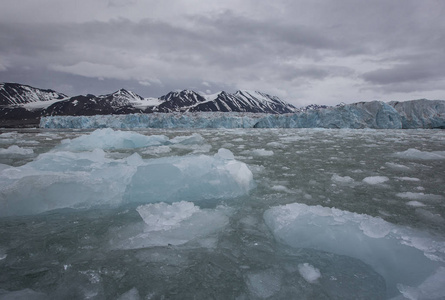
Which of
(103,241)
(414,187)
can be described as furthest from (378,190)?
(103,241)

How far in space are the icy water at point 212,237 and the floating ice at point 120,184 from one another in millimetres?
14

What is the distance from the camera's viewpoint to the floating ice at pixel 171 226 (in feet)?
7.14

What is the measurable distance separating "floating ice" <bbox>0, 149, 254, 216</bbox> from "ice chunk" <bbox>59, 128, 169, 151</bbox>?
6400mm

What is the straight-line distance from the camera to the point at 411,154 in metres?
6.74

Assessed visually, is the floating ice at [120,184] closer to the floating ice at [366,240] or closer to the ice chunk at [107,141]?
the floating ice at [366,240]

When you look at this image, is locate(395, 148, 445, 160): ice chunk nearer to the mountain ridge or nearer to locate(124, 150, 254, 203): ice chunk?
locate(124, 150, 254, 203): ice chunk

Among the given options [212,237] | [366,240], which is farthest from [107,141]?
[366,240]

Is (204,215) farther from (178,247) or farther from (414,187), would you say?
(414,187)

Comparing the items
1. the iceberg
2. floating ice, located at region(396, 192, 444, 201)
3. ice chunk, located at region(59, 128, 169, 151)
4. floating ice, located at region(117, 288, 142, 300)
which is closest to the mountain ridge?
ice chunk, located at region(59, 128, 169, 151)

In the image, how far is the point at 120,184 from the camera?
3270 mm

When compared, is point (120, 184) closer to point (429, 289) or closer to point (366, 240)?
point (366, 240)

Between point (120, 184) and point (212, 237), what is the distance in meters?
1.66

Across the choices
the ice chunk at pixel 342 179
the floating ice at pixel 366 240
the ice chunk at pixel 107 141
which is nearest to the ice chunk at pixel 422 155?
the ice chunk at pixel 342 179

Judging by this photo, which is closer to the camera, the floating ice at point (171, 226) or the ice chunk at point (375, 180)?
the floating ice at point (171, 226)
